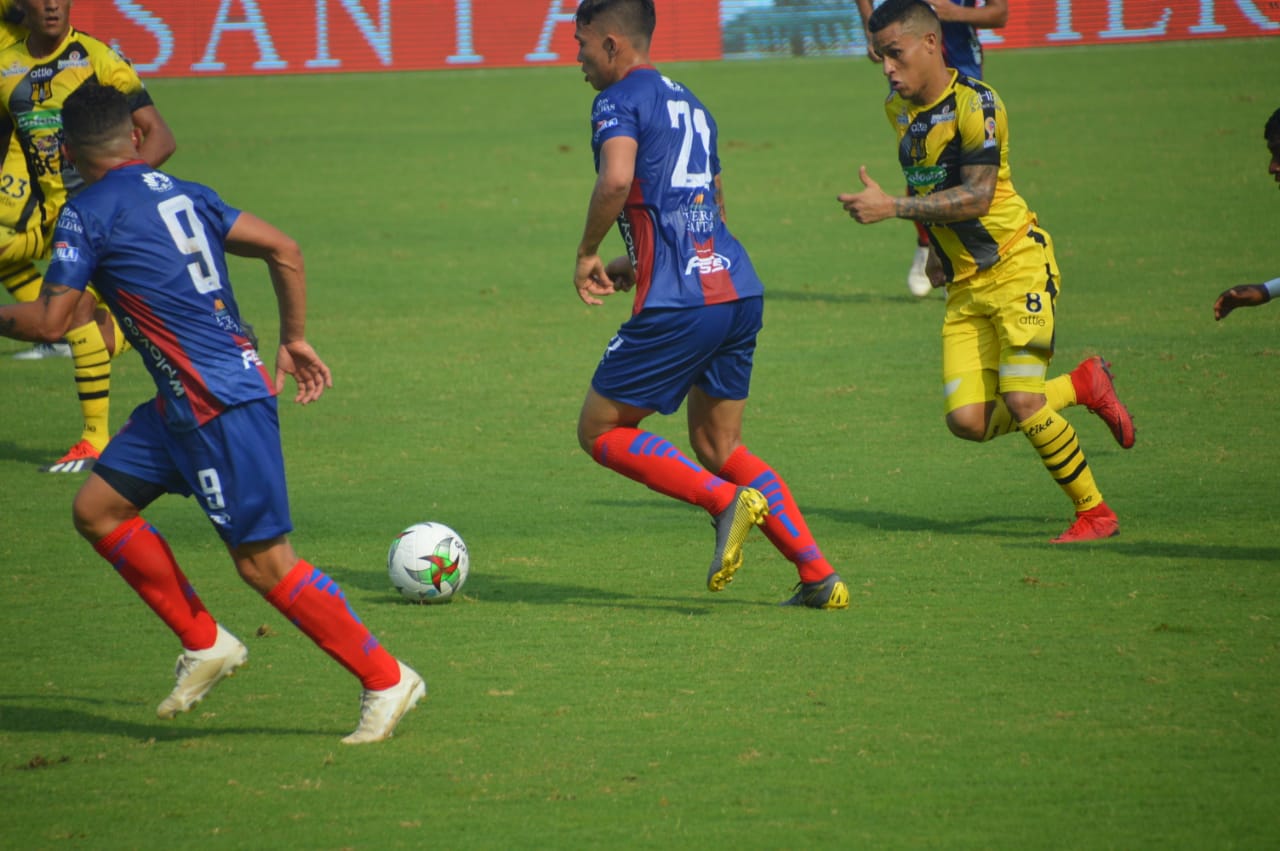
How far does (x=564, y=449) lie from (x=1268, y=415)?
4.07m

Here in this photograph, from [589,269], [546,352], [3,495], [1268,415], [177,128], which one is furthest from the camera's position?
[177,128]

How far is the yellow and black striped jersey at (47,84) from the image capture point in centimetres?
968

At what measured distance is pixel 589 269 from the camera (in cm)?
605

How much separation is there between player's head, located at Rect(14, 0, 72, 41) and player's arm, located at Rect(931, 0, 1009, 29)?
17.3ft

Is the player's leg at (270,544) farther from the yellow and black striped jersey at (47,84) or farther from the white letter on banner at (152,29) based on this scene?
the white letter on banner at (152,29)

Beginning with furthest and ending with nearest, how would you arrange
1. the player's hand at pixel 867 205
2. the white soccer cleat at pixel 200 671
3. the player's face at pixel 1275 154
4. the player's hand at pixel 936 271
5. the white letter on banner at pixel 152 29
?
the white letter on banner at pixel 152 29
the player's hand at pixel 936 271
the player's face at pixel 1275 154
the player's hand at pixel 867 205
the white soccer cleat at pixel 200 671

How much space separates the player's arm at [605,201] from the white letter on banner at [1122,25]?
24137 mm

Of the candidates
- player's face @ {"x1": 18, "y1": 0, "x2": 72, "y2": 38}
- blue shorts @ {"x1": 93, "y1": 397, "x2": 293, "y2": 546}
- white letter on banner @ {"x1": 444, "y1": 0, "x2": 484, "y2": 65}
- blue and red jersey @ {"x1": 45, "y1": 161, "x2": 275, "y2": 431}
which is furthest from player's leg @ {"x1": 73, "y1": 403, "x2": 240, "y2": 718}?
white letter on banner @ {"x1": 444, "y1": 0, "x2": 484, "y2": 65}

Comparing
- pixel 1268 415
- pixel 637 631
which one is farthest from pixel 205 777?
pixel 1268 415

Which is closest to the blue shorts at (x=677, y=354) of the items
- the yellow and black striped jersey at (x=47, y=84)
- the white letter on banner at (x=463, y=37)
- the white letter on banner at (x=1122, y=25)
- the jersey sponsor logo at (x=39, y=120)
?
the yellow and black striped jersey at (x=47, y=84)

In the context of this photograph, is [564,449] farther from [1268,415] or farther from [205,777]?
[205,777]

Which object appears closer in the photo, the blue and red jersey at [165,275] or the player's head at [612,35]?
the blue and red jersey at [165,275]

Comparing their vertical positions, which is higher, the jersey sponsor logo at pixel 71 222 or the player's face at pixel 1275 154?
the jersey sponsor logo at pixel 71 222

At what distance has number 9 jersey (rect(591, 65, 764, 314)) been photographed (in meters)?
6.07
